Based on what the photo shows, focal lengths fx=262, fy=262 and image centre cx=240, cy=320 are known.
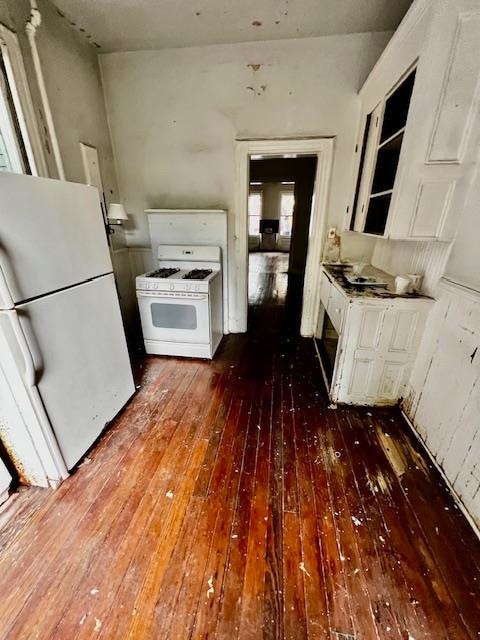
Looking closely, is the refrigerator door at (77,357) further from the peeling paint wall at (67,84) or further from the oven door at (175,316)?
the peeling paint wall at (67,84)

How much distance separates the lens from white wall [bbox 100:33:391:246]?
7.73 feet

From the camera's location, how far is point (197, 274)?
2.70 metres

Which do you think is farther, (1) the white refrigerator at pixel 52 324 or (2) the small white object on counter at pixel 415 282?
(2) the small white object on counter at pixel 415 282

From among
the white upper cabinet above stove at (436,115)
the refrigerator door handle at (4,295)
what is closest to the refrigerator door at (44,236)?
the refrigerator door handle at (4,295)

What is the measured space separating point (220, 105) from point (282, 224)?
739 centimetres

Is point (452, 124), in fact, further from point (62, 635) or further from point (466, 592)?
point (62, 635)

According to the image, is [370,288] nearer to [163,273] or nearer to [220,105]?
[163,273]

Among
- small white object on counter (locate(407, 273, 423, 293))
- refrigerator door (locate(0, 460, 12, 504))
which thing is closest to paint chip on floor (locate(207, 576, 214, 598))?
refrigerator door (locate(0, 460, 12, 504))

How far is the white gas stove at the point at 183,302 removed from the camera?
2.46m

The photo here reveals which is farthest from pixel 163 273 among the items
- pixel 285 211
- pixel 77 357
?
pixel 285 211

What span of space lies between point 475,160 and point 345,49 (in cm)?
176

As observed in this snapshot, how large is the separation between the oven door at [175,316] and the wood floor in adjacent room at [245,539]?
2.81 feet

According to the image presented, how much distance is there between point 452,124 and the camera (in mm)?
1424

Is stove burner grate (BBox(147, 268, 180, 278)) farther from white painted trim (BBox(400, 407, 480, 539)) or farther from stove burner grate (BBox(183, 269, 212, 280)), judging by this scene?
white painted trim (BBox(400, 407, 480, 539))
